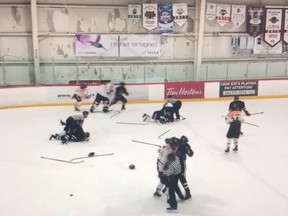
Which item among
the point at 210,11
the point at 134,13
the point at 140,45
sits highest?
the point at 210,11

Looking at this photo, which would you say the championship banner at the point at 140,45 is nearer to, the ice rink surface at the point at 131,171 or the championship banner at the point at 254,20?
the championship banner at the point at 254,20

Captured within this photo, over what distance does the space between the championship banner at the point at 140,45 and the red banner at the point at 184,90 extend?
2.57 m

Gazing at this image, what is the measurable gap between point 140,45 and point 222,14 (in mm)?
3809

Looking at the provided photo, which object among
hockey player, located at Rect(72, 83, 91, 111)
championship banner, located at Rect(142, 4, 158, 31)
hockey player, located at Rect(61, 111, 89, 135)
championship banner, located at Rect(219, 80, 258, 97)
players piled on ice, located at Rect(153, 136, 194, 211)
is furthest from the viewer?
championship banner, located at Rect(142, 4, 158, 31)

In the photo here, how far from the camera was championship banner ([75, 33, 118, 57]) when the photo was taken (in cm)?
1686

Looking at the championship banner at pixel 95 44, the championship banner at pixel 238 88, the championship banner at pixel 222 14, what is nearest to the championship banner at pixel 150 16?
the championship banner at pixel 95 44

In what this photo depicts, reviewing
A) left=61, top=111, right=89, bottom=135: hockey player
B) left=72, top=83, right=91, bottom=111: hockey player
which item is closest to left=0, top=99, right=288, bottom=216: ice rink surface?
left=61, top=111, right=89, bottom=135: hockey player

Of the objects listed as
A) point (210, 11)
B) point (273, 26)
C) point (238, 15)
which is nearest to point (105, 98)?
point (210, 11)

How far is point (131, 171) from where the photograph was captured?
27.1 feet

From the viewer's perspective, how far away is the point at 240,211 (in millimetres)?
6527

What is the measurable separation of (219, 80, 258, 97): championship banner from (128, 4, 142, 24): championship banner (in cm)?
441

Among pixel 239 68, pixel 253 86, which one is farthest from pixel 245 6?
pixel 253 86

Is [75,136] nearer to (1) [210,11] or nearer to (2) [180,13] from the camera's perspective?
(2) [180,13]

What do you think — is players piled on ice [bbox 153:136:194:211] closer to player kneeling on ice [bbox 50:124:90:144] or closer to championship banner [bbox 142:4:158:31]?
player kneeling on ice [bbox 50:124:90:144]
